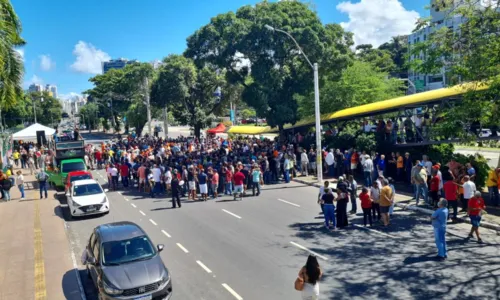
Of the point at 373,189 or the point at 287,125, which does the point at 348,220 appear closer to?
the point at 373,189

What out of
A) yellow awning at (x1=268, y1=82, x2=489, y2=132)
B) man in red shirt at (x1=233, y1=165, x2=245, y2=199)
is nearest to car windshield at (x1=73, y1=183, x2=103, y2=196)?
man in red shirt at (x1=233, y1=165, x2=245, y2=199)

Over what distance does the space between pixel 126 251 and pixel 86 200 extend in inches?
325

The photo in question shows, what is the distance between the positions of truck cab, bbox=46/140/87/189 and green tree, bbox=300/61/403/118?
1590cm

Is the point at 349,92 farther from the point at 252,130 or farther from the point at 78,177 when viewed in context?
the point at 78,177

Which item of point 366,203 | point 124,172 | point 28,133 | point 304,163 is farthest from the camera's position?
point 28,133

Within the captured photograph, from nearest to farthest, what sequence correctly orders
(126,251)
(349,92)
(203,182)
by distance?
(126,251) → (203,182) → (349,92)

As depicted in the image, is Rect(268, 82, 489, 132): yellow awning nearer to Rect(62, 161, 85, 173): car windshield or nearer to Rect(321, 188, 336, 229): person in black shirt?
Rect(321, 188, 336, 229): person in black shirt

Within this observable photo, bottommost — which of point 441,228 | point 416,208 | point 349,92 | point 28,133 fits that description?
point 416,208

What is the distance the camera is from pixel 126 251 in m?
9.38

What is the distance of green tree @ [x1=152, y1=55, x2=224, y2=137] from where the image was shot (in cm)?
4416

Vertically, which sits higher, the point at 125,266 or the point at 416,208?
the point at 125,266

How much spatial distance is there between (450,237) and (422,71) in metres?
6.09

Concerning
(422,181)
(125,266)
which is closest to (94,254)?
(125,266)

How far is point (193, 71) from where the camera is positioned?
4506cm
